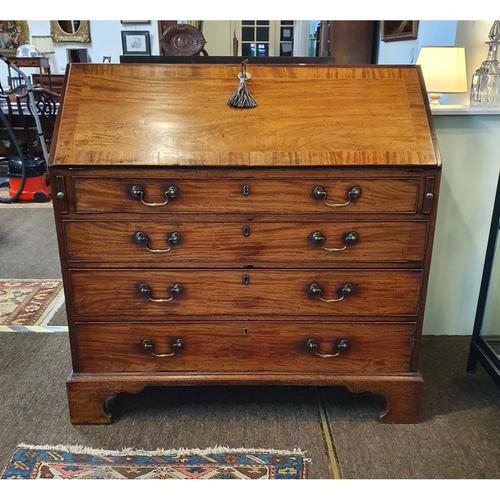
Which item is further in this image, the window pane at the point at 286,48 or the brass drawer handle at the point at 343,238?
the window pane at the point at 286,48

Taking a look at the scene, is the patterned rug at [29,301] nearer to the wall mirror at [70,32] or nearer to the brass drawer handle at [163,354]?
the brass drawer handle at [163,354]

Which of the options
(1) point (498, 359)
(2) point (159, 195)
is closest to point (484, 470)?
(1) point (498, 359)

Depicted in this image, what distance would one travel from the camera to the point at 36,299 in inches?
102

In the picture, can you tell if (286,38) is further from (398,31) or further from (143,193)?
(143,193)

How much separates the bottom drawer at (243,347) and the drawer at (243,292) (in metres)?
0.05

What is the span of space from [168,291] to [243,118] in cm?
55

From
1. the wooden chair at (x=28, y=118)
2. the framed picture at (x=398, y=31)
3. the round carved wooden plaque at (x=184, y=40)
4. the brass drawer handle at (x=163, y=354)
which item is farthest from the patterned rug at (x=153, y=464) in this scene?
the framed picture at (x=398, y=31)

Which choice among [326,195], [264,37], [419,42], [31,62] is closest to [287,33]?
[264,37]

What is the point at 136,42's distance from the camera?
7320mm

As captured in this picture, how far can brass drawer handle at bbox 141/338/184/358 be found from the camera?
159 centimetres

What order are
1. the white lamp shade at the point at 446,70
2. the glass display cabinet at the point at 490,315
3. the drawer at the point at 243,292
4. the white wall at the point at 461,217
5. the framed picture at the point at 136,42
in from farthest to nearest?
the framed picture at the point at 136,42
the white lamp shade at the point at 446,70
the white wall at the point at 461,217
the glass display cabinet at the point at 490,315
the drawer at the point at 243,292

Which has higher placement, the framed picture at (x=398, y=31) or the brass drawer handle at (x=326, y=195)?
the framed picture at (x=398, y=31)

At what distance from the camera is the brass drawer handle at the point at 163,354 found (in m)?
1.59
